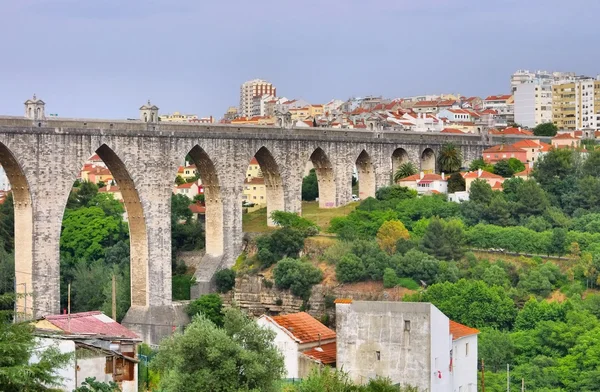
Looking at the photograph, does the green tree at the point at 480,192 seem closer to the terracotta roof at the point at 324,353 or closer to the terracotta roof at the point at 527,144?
the terracotta roof at the point at 527,144

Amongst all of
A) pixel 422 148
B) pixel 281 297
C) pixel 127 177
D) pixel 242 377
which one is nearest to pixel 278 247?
pixel 281 297

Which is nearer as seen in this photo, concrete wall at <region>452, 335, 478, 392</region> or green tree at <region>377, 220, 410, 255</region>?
concrete wall at <region>452, 335, 478, 392</region>

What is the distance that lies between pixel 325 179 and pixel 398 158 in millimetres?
8140

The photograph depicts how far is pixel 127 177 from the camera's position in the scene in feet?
172

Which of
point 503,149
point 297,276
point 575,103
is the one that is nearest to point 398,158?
point 503,149

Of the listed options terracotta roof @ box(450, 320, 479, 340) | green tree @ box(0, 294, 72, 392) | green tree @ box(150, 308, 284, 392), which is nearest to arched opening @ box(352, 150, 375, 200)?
terracotta roof @ box(450, 320, 479, 340)

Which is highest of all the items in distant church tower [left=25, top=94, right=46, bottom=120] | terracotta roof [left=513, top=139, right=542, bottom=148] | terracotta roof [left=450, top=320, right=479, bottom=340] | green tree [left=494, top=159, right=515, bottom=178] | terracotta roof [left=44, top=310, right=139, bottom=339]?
distant church tower [left=25, top=94, right=46, bottom=120]

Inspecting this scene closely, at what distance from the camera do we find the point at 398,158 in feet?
236

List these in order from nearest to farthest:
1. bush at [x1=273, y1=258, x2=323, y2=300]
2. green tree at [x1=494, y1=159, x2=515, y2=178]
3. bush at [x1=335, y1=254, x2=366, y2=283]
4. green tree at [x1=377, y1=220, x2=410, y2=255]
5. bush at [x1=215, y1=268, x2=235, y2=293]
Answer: bush at [x1=335, y1=254, x2=366, y2=283], bush at [x1=273, y1=258, x2=323, y2=300], bush at [x1=215, y1=268, x2=235, y2=293], green tree at [x1=377, y1=220, x2=410, y2=255], green tree at [x1=494, y1=159, x2=515, y2=178]

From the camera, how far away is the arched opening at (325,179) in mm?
64500

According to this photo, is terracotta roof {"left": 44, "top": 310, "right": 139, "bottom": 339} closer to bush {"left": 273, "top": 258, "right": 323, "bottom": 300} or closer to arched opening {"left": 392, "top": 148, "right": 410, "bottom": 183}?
bush {"left": 273, "top": 258, "right": 323, "bottom": 300}

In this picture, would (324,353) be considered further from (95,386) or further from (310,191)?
(310,191)

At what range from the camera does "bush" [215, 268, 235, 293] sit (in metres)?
55.6

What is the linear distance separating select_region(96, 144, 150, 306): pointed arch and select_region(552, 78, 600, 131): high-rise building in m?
76.2
